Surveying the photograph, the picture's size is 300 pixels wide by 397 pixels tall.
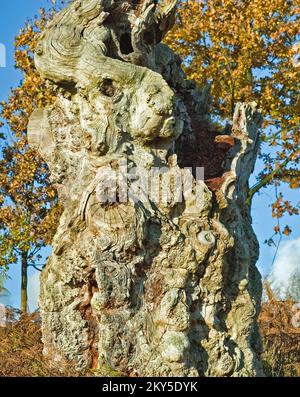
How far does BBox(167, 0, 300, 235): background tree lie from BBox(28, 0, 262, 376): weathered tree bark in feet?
28.3

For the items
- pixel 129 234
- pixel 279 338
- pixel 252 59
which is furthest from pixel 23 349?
pixel 252 59

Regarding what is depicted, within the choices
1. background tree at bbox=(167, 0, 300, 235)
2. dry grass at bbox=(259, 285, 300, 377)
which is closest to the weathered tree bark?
dry grass at bbox=(259, 285, 300, 377)

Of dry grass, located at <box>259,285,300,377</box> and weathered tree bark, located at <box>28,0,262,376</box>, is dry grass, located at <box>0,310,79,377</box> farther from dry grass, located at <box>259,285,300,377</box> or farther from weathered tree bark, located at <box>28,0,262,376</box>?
dry grass, located at <box>259,285,300,377</box>

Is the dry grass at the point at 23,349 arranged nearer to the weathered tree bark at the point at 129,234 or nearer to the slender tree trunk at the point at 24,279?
the weathered tree bark at the point at 129,234

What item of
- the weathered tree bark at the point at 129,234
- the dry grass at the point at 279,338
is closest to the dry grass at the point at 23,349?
the weathered tree bark at the point at 129,234

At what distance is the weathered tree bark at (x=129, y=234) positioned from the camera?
8148 mm

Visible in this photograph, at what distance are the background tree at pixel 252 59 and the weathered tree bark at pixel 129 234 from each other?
340 inches

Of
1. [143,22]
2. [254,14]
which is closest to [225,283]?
[143,22]

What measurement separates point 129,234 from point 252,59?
454 inches

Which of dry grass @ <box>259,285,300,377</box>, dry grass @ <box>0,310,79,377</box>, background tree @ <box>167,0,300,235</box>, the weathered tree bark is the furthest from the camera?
background tree @ <box>167,0,300,235</box>

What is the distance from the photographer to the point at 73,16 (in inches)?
356

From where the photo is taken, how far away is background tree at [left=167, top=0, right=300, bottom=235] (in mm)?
17984

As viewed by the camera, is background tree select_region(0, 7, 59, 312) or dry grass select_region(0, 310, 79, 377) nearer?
dry grass select_region(0, 310, 79, 377)
